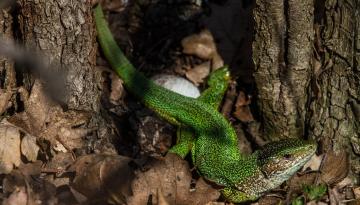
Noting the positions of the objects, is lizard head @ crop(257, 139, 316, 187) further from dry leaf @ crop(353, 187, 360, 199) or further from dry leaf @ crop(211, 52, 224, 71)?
dry leaf @ crop(211, 52, 224, 71)

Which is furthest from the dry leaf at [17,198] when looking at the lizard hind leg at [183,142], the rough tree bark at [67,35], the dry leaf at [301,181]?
the dry leaf at [301,181]

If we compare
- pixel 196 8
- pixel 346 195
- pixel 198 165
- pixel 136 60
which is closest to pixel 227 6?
pixel 196 8

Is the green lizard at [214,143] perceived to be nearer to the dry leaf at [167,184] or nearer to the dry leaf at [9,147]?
the dry leaf at [167,184]

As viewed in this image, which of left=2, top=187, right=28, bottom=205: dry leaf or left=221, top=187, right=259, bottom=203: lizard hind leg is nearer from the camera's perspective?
left=2, top=187, right=28, bottom=205: dry leaf

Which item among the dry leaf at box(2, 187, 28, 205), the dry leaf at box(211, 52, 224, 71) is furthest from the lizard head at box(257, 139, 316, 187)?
the dry leaf at box(2, 187, 28, 205)

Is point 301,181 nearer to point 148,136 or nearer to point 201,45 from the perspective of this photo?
point 148,136
